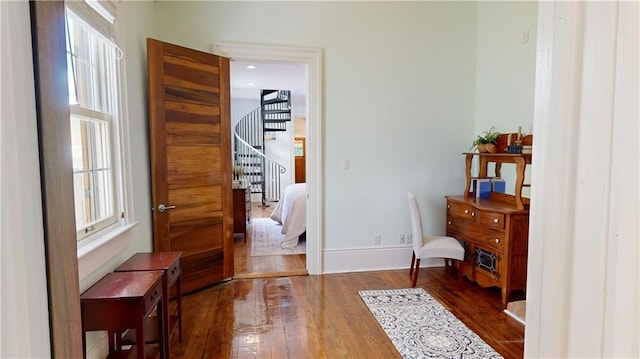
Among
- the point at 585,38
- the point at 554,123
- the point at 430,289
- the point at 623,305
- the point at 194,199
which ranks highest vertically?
the point at 585,38

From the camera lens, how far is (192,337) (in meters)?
2.52

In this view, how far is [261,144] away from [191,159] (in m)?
5.84

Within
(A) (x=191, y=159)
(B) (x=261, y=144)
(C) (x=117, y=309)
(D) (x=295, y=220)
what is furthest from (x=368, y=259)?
(B) (x=261, y=144)

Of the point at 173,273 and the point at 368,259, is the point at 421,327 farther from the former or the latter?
the point at 173,273

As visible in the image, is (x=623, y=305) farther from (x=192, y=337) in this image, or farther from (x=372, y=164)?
(x=372, y=164)

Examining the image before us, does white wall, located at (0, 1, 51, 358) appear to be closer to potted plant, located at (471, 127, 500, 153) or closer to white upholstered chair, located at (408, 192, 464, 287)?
white upholstered chair, located at (408, 192, 464, 287)

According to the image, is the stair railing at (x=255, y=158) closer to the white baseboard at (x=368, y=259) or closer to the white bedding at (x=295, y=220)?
the white bedding at (x=295, y=220)

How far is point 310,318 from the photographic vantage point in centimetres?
280

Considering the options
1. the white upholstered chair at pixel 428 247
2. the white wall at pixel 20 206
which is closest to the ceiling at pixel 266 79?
the white upholstered chair at pixel 428 247

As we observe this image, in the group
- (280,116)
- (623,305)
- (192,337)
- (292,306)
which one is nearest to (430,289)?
(292,306)

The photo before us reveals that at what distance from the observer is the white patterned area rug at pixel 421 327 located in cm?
233

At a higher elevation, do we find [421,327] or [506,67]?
[506,67]

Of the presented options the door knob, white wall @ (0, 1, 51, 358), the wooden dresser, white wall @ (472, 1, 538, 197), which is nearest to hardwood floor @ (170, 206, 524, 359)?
the wooden dresser

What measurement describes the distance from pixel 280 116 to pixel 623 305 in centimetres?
846
